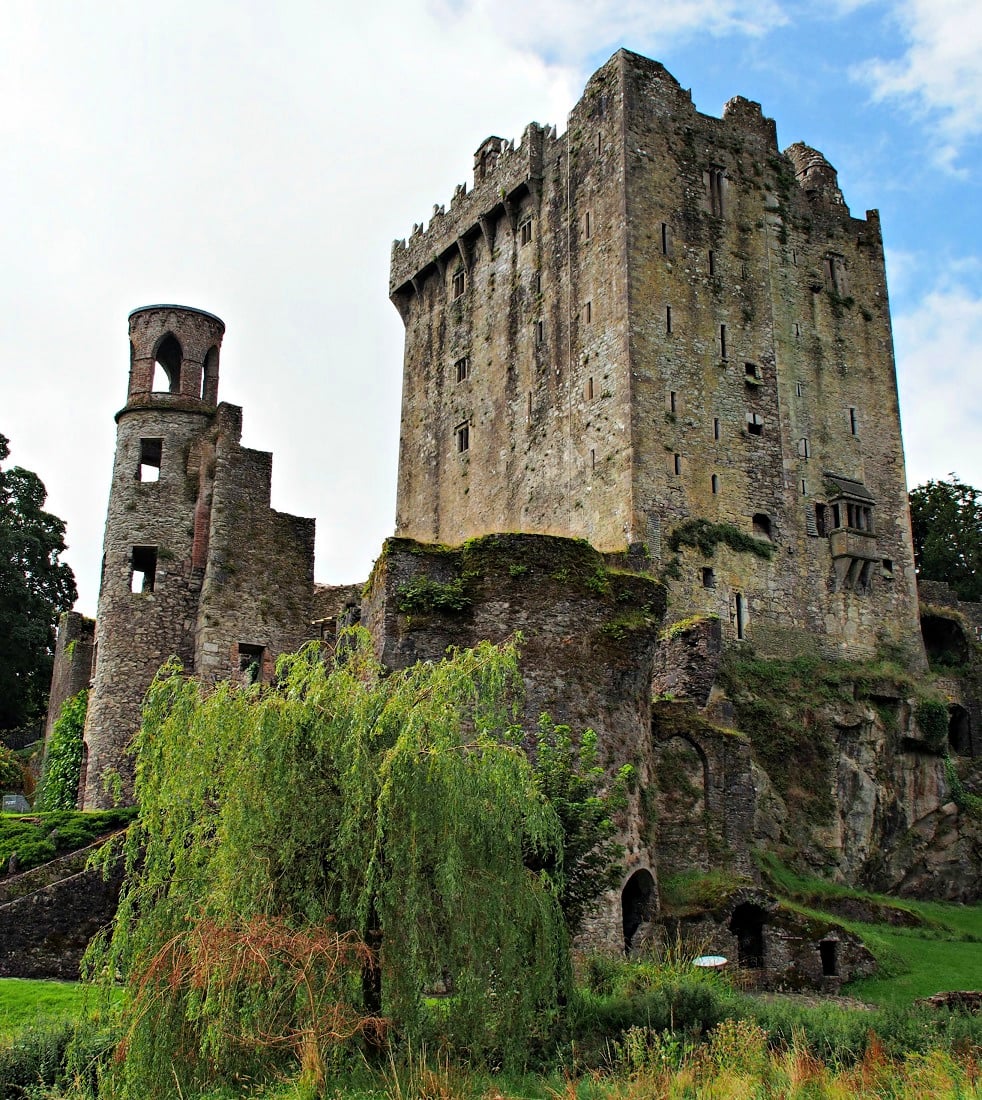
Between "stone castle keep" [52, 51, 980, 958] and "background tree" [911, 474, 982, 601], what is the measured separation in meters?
11.5

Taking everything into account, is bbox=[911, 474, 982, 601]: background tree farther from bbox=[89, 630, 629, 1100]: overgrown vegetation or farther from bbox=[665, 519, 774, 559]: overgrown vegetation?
bbox=[89, 630, 629, 1100]: overgrown vegetation

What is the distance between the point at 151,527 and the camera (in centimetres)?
2803

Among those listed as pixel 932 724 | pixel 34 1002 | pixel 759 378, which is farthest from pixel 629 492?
pixel 34 1002

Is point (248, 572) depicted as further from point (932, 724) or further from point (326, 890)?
point (932, 724)

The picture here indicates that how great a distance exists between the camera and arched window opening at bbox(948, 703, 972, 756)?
37969mm

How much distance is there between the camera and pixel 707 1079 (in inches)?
550

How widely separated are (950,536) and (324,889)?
41.8 metres

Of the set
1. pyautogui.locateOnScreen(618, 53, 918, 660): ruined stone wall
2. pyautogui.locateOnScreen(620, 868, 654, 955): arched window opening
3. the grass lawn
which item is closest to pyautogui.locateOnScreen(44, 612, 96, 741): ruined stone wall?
the grass lawn

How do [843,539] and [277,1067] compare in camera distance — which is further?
[843,539]

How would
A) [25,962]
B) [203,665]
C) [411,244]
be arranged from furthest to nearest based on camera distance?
[411,244] < [203,665] < [25,962]

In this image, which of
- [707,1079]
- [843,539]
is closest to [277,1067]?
[707,1079]

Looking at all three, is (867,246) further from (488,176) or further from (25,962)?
(25,962)

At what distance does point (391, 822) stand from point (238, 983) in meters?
2.13

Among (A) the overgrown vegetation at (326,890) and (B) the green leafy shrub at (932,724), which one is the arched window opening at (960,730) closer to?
(B) the green leafy shrub at (932,724)
